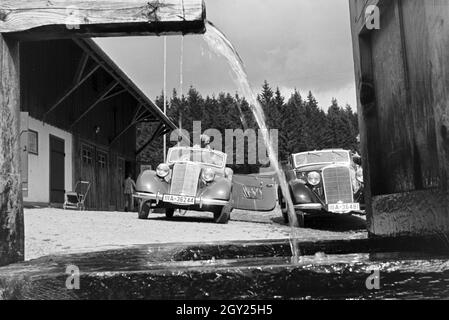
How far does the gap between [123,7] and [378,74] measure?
1.68 metres

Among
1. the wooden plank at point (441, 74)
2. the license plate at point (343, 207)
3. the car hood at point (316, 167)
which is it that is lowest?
the license plate at point (343, 207)

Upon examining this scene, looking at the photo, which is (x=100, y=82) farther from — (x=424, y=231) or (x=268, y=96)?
(x=268, y=96)

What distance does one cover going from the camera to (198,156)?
11344mm

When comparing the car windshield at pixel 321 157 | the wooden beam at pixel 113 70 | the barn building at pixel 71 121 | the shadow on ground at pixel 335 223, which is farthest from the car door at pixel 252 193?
the barn building at pixel 71 121

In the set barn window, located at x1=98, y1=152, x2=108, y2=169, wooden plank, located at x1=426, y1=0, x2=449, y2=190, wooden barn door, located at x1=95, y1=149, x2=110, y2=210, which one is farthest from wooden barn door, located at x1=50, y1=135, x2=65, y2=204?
wooden plank, located at x1=426, y1=0, x2=449, y2=190

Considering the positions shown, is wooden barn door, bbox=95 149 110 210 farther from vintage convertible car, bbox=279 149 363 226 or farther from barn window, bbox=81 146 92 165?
vintage convertible car, bbox=279 149 363 226

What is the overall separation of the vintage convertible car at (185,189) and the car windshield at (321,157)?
6.11ft

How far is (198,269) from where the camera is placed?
4.69 ft

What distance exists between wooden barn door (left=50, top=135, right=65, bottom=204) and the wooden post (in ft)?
36.9

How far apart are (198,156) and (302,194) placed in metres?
2.68

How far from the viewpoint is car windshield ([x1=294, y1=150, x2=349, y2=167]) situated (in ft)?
36.3

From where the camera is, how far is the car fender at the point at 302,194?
994cm

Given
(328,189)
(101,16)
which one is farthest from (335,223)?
(101,16)

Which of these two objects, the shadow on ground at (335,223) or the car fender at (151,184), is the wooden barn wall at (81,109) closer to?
the car fender at (151,184)
